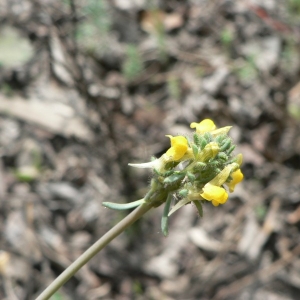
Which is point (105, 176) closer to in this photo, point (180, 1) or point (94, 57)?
point (94, 57)

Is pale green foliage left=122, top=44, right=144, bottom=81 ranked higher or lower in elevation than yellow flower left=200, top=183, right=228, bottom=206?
lower

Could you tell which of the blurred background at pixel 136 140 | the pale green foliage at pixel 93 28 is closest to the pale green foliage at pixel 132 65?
the blurred background at pixel 136 140

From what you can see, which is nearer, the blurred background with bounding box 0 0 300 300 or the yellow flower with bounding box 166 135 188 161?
the yellow flower with bounding box 166 135 188 161

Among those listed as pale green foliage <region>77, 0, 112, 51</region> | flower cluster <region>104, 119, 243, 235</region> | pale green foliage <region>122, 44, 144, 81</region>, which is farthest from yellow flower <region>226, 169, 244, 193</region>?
pale green foliage <region>122, 44, 144, 81</region>

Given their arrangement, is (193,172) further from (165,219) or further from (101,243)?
(101,243)

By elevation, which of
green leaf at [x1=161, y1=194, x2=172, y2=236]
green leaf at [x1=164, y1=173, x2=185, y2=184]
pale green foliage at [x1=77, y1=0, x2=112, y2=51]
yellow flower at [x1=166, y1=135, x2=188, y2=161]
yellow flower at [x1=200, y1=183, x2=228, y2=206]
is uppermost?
yellow flower at [x1=166, y1=135, x2=188, y2=161]

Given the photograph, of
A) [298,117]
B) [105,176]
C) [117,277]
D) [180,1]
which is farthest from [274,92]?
[117,277]

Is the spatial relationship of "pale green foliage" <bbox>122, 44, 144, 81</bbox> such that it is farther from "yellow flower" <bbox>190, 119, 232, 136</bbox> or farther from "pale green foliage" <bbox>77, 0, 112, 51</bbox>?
"yellow flower" <bbox>190, 119, 232, 136</bbox>
